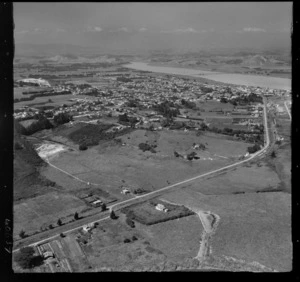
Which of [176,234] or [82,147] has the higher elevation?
[82,147]

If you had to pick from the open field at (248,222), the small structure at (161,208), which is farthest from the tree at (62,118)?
the small structure at (161,208)

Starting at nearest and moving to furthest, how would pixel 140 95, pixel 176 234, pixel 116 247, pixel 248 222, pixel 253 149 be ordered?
pixel 116 247 < pixel 176 234 < pixel 248 222 < pixel 253 149 < pixel 140 95

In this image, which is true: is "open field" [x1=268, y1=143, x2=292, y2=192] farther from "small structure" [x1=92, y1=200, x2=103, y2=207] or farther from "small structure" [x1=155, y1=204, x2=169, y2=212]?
"small structure" [x1=92, y1=200, x2=103, y2=207]

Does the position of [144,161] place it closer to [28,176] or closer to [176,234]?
[28,176]

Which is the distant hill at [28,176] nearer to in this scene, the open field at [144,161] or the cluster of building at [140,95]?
the open field at [144,161]

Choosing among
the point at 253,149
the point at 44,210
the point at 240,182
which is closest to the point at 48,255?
the point at 44,210
